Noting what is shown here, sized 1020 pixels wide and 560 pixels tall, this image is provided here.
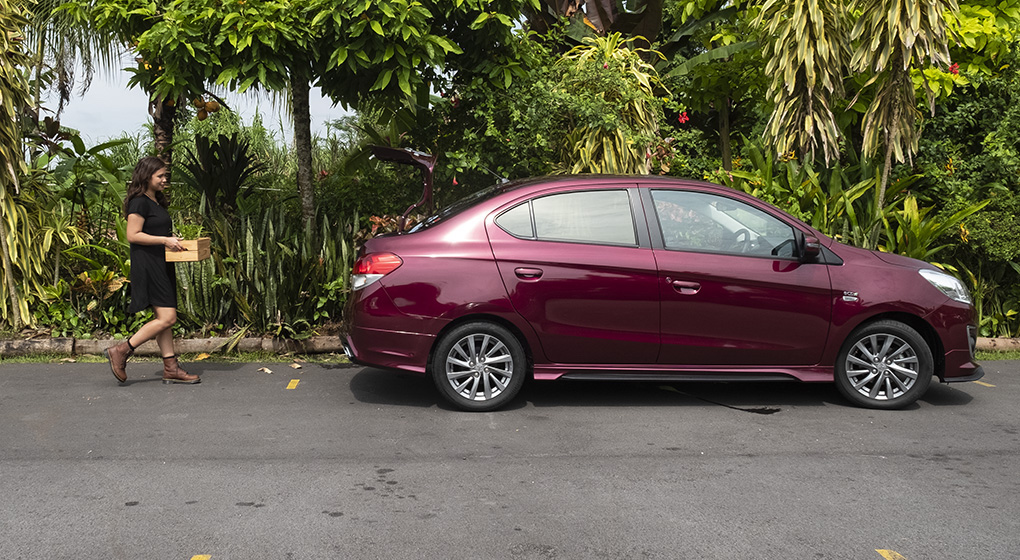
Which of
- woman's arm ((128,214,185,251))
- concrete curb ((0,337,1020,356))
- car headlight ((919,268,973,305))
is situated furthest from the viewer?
concrete curb ((0,337,1020,356))

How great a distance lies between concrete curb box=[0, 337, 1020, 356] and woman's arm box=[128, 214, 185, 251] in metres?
1.79

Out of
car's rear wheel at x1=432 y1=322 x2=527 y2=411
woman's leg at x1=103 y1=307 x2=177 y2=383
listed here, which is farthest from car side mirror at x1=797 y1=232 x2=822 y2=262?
woman's leg at x1=103 y1=307 x2=177 y2=383

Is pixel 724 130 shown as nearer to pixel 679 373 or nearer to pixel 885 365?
pixel 885 365

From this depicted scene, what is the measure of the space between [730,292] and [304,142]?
17.4 ft

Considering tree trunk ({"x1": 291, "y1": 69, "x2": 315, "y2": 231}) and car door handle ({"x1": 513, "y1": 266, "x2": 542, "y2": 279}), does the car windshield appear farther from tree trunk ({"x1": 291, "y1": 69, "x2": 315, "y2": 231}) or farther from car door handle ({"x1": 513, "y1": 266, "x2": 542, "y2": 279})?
tree trunk ({"x1": 291, "y1": 69, "x2": 315, "y2": 231})

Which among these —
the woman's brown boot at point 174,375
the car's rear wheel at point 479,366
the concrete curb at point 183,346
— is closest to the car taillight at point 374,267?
the car's rear wheel at point 479,366

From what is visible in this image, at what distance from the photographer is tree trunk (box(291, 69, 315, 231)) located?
9820 mm

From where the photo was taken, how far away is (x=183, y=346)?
8.52 metres

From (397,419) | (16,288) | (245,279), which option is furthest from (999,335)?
(16,288)

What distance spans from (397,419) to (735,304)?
2.50 meters

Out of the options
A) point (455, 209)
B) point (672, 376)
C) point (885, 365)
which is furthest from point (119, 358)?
point (885, 365)

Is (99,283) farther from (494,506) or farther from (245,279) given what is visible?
(494,506)

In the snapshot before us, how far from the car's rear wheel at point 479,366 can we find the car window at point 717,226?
1363 mm

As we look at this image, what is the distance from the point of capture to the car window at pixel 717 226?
261 inches
